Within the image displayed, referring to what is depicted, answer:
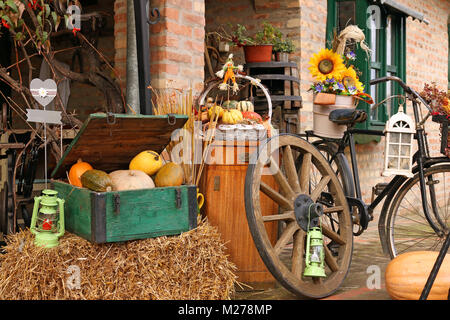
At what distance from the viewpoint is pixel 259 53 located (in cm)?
487

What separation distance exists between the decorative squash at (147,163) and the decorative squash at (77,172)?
10.1 inches

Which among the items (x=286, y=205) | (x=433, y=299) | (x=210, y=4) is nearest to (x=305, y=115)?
(x=210, y=4)

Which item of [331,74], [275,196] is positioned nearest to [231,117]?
[275,196]

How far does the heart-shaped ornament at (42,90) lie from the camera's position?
316cm

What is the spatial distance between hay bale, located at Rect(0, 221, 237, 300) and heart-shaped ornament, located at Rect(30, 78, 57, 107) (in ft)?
2.39

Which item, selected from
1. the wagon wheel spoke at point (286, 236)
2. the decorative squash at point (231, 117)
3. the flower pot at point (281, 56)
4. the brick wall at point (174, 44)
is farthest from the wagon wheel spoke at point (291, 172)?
the flower pot at point (281, 56)

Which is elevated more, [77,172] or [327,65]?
[327,65]

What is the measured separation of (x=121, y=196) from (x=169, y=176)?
1.16 feet

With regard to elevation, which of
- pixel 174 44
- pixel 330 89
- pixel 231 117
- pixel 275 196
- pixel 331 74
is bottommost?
pixel 275 196

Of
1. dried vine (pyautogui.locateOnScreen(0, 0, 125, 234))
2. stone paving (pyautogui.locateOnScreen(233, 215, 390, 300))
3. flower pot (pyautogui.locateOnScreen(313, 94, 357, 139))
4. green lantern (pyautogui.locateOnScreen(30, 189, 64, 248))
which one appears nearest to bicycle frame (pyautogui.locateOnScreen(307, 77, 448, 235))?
flower pot (pyautogui.locateOnScreen(313, 94, 357, 139))

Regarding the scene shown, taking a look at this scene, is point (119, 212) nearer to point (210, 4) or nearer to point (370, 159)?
point (210, 4)

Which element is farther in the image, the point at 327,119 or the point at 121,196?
the point at 327,119

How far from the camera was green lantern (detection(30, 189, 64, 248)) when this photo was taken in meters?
2.89

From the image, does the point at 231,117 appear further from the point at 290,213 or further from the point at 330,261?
the point at 330,261
